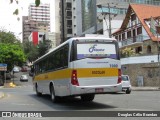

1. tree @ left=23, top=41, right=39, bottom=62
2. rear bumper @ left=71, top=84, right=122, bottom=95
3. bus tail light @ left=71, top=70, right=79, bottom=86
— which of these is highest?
tree @ left=23, top=41, right=39, bottom=62

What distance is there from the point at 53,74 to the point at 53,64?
Result: 23.7 inches

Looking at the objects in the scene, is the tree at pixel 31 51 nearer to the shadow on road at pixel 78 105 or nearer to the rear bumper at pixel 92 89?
the shadow on road at pixel 78 105

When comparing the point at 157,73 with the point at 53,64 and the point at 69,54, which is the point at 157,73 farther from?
the point at 69,54

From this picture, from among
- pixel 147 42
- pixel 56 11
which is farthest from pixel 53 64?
pixel 56 11

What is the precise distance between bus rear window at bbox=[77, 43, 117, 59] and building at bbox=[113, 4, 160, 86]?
86.0ft

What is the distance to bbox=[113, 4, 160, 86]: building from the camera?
142 ft

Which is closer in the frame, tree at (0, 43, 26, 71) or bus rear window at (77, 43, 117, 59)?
bus rear window at (77, 43, 117, 59)

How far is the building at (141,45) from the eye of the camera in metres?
43.2

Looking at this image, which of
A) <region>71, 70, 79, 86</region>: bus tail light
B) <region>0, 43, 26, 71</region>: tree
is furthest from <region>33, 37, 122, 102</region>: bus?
<region>0, 43, 26, 71</region>: tree

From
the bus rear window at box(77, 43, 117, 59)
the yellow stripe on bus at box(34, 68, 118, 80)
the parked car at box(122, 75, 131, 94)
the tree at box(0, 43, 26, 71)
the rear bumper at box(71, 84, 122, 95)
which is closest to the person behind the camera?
the rear bumper at box(71, 84, 122, 95)

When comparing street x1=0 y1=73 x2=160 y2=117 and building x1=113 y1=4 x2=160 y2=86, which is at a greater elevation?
building x1=113 y1=4 x2=160 y2=86

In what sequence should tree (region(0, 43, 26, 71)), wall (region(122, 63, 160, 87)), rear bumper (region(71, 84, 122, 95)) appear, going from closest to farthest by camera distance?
1. rear bumper (region(71, 84, 122, 95))
2. wall (region(122, 63, 160, 87))
3. tree (region(0, 43, 26, 71))

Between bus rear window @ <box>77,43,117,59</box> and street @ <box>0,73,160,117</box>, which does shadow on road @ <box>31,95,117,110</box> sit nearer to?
street @ <box>0,73,160,117</box>

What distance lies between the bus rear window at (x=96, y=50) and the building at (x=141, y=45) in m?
26.2
